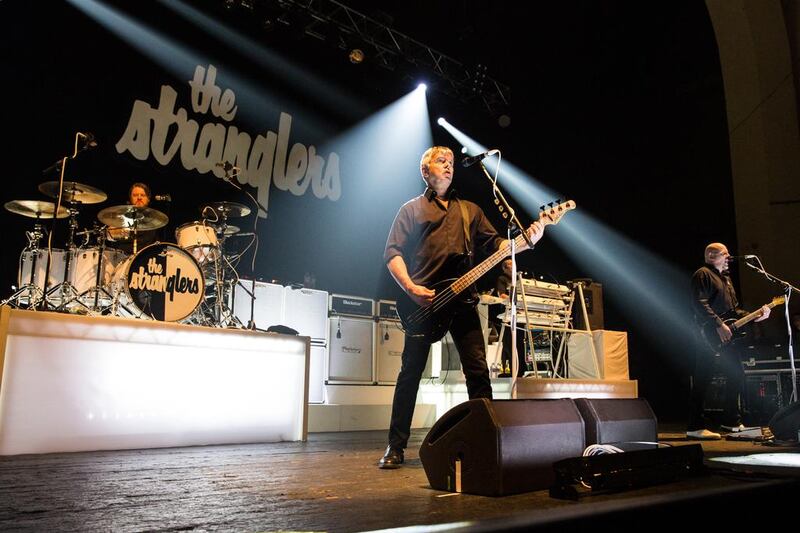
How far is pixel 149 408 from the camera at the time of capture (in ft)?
13.6

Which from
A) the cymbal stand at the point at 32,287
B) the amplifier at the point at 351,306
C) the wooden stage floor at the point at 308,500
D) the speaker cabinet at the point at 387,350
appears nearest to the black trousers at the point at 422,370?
the wooden stage floor at the point at 308,500

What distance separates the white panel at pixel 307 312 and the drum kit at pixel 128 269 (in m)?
0.87

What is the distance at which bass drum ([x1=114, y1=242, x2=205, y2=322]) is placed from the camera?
439 cm

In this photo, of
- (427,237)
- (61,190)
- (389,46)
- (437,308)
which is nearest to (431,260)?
(427,237)

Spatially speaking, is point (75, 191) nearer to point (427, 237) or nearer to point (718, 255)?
point (427, 237)

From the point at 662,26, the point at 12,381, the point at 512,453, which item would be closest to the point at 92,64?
the point at 12,381

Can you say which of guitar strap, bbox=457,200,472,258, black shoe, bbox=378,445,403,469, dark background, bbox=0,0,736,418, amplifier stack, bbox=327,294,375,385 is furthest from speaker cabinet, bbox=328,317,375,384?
guitar strap, bbox=457,200,472,258

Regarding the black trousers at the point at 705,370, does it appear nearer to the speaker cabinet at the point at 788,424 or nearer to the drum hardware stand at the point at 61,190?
the speaker cabinet at the point at 788,424

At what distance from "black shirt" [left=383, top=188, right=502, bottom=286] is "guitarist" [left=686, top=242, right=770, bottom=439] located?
11.3 feet

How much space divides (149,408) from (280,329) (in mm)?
1395

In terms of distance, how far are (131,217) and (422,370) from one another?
3634mm

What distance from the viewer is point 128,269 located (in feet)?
14.2

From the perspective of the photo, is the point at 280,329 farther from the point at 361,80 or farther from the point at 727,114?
the point at 727,114

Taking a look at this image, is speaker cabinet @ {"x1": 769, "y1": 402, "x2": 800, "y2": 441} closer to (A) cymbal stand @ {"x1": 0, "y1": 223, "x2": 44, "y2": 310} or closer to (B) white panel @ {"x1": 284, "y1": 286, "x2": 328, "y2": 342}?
(B) white panel @ {"x1": 284, "y1": 286, "x2": 328, "y2": 342}
